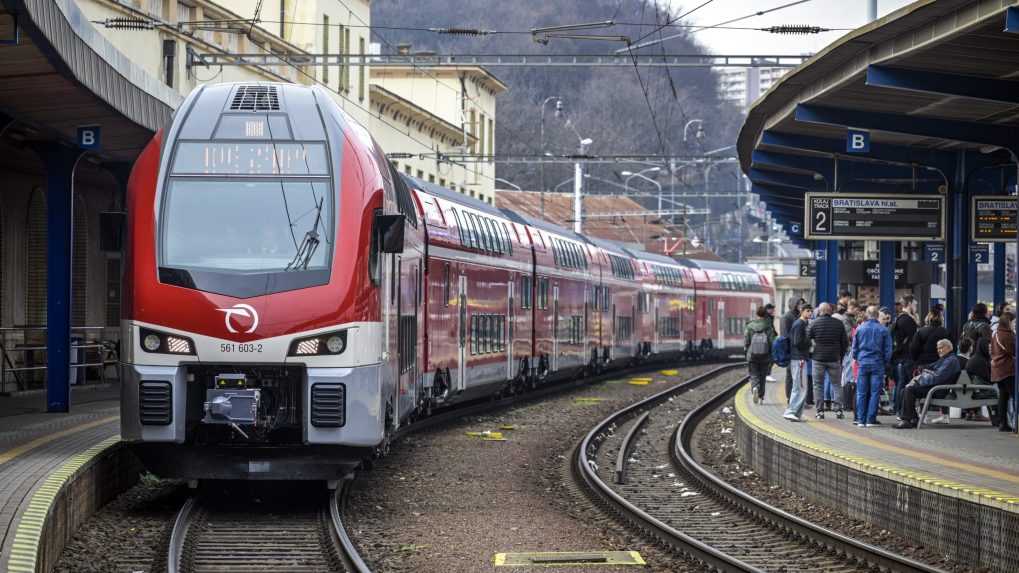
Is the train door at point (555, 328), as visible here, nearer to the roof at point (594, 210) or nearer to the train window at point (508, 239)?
the train window at point (508, 239)

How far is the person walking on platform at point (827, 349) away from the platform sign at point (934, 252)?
1642 centimetres

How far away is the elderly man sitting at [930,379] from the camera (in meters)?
18.7

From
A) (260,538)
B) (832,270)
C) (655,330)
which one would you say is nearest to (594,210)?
(655,330)

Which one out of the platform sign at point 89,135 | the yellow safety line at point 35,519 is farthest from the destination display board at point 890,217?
the yellow safety line at point 35,519

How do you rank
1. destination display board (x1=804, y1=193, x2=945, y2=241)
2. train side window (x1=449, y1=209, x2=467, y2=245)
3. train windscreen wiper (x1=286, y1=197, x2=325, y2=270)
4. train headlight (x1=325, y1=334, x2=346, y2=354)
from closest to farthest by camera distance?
train headlight (x1=325, y1=334, x2=346, y2=354) < train windscreen wiper (x1=286, y1=197, x2=325, y2=270) < train side window (x1=449, y1=209, x2=467, y2=245) < destination display board (x1=804, y1=193, x2=945, y2=241)

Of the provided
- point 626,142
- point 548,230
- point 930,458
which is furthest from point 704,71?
point 930,458

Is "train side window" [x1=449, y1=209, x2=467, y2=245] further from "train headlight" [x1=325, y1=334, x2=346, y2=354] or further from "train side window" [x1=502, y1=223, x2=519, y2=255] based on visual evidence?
"train headlight" [x1=325, y1=334, x2=346, y2=354]

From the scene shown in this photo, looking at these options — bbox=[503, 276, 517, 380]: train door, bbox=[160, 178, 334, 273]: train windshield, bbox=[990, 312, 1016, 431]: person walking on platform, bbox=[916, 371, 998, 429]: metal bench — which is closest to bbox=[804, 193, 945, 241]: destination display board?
bbox=[916, 371, 998, 429]: metal bench

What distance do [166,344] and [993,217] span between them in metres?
14.0

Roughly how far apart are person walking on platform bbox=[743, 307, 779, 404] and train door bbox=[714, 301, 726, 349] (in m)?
33.4

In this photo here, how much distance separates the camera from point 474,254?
2327 cm

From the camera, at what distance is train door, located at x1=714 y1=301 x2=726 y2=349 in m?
57.9

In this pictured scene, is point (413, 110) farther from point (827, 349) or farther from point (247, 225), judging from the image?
point (247, 225)

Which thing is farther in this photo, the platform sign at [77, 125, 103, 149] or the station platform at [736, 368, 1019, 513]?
the platform sign at [77, 125, 103, 149]
